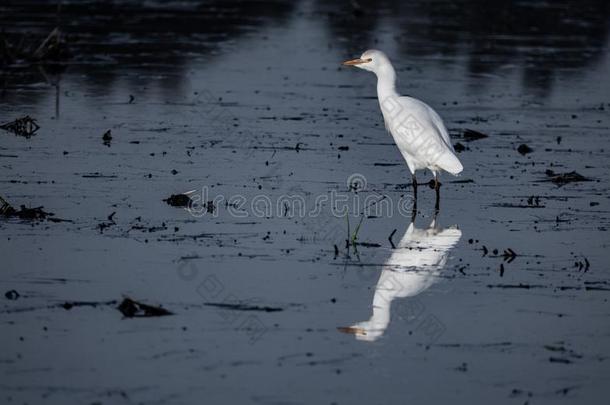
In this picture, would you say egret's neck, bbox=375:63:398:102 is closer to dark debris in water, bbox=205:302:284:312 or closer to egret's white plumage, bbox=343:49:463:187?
egret's white plumage, bbox=343:49:463:187

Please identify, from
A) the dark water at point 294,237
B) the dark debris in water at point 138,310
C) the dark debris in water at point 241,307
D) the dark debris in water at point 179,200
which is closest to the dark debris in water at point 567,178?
the dark water at point 294,237

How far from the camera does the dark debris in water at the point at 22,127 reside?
16031mm

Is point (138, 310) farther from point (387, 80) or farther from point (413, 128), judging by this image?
point (387, 80)

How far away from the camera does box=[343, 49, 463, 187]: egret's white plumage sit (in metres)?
13.6

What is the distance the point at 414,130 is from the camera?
14.0 meters

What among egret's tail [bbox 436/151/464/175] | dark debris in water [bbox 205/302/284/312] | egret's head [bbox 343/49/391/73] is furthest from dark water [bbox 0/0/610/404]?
egret's head [bbox 343/49/391/73]

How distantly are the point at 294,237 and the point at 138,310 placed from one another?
109 inches

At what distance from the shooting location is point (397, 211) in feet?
42.8

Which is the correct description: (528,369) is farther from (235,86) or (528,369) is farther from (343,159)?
(235,86)

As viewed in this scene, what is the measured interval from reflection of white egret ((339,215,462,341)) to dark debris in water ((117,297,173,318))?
136cm

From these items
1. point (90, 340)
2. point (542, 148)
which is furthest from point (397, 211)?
point (90, 340)

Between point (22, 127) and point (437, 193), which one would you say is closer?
point (437, 193)

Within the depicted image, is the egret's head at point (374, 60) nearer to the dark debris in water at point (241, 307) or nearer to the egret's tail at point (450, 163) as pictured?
the egret's tail at point (450, 163)

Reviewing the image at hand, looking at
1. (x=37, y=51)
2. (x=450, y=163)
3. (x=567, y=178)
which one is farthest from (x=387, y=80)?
(x=37, y=51)
